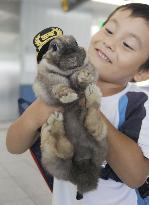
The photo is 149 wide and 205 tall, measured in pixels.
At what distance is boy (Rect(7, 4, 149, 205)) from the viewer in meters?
0.68

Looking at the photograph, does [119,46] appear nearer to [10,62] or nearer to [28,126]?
[28,126]

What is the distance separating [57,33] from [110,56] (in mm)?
129

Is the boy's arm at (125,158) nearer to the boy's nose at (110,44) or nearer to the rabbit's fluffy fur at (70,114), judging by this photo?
the rabbit's fluffy fur at (70,114)

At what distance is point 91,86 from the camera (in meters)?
0.57

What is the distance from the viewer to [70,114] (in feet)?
1.87

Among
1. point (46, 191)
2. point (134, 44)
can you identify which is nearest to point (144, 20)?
point (134, 44)

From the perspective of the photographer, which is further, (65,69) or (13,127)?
(13,127)

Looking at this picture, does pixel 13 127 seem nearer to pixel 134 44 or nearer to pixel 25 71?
pixel 134 44

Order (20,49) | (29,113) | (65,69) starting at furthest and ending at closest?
(20,49) → (29,113) → (65,69)

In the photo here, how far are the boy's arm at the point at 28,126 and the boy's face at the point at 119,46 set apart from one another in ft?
0.54

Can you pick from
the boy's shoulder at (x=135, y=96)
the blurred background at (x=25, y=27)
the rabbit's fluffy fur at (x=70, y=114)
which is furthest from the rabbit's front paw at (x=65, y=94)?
the blurred background at (x=25, y=27)

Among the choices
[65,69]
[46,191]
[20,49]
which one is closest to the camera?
[65,69]

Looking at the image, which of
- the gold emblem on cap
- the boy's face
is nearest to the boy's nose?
the boy's face

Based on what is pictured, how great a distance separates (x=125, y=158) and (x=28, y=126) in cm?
20
